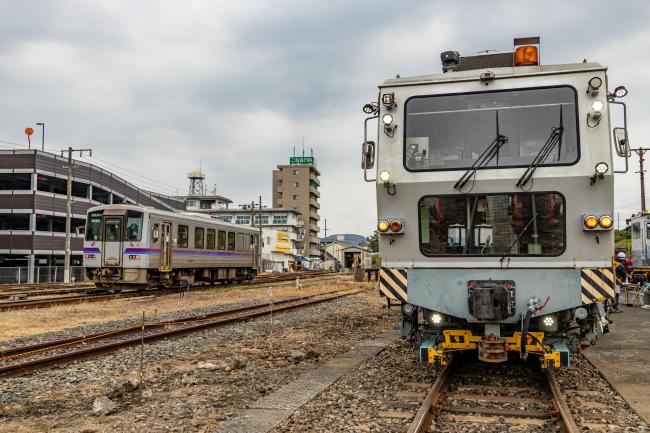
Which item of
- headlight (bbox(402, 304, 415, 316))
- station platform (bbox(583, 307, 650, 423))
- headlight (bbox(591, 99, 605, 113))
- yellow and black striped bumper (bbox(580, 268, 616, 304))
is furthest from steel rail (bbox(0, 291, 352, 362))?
headlight (bbox(591, 99, 605, 113))

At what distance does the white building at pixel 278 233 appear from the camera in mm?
79375

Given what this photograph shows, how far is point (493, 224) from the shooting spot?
21.2 ft

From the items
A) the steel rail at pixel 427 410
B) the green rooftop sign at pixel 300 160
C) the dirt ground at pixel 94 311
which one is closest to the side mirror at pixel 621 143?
the steel rail at pixel 427 410

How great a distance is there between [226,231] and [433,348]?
2145 centimetres

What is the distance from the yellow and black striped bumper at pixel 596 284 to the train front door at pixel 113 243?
17.4 meters

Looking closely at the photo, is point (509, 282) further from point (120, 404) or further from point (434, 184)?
point (120, 404)

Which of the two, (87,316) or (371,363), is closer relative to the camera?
(371,363)

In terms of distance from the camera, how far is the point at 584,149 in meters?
6.33

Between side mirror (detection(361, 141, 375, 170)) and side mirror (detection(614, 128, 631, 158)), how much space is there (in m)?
2.67

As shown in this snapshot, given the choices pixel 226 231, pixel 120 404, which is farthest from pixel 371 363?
pixel 226 231

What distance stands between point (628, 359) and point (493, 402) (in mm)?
3712

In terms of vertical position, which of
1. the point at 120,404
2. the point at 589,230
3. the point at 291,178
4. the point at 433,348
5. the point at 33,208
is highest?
the point at 291,178

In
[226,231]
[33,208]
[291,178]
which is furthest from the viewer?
[291,178]

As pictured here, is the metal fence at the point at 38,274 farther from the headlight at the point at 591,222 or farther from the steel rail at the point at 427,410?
the headlight at the point at 591,222
